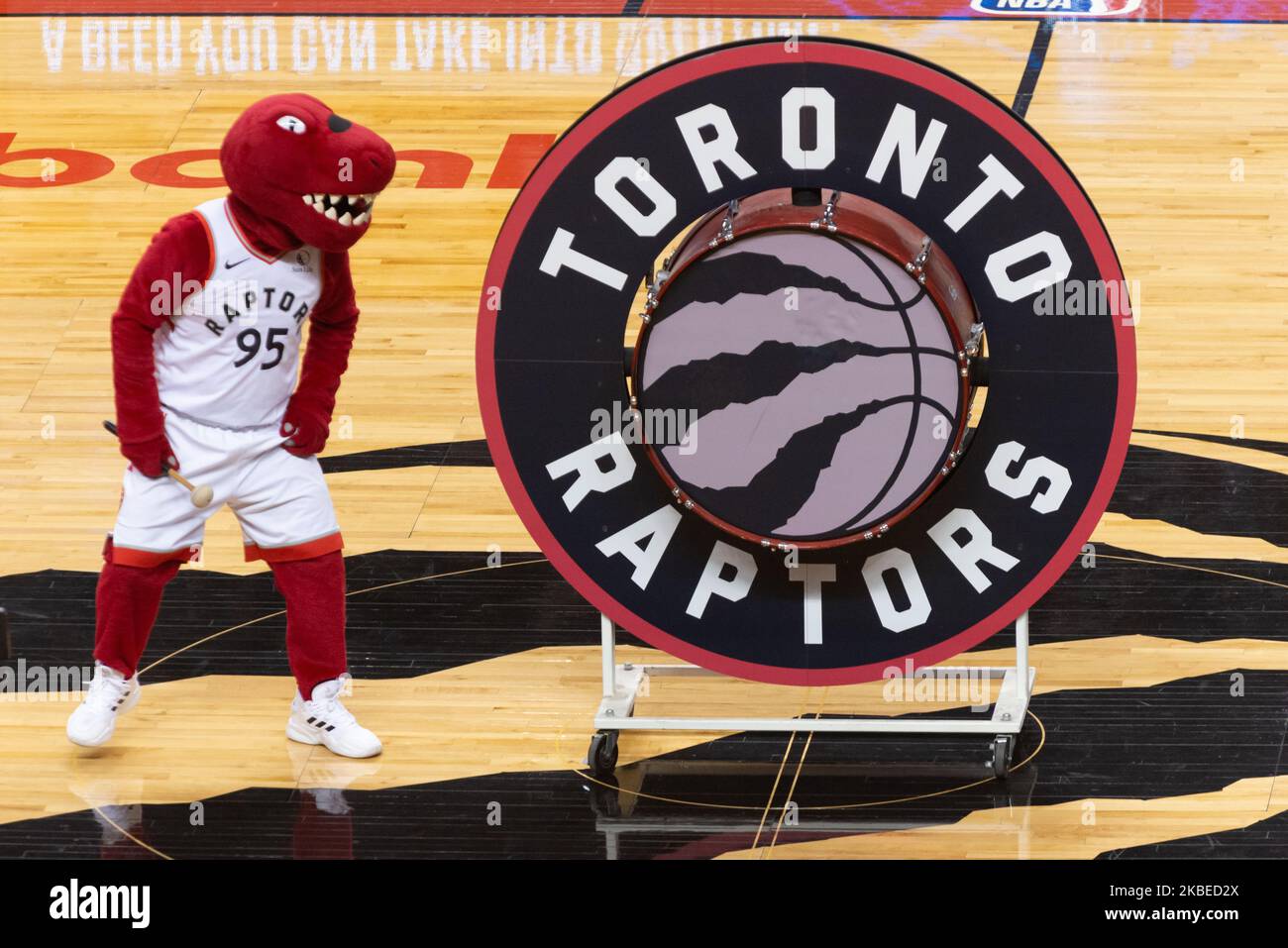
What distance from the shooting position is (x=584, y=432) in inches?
218

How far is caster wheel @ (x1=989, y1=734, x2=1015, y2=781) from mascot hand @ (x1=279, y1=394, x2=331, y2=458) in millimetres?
1906

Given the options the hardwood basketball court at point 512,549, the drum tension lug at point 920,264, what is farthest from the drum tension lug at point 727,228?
the hardwood basketball court at point 512,549

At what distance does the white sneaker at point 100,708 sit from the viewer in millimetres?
5742

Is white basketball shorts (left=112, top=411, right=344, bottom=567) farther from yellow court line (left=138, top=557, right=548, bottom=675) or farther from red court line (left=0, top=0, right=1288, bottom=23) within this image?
red court line (left=0, top=0, right=1288, bottom=23)

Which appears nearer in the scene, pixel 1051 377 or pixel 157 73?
pixel 1051 377

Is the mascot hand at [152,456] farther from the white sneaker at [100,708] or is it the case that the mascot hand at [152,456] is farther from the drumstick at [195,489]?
the white sneaker at [100,708]

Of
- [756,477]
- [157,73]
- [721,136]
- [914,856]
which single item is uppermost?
[157,73]

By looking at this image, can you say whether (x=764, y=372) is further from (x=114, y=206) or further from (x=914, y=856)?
(x=114, y=206)

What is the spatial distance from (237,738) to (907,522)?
1.89 meters

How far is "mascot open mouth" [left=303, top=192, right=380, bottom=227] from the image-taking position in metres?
5.38

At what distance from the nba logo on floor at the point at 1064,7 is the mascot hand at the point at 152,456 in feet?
22.0

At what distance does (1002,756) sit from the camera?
5535 millimetres

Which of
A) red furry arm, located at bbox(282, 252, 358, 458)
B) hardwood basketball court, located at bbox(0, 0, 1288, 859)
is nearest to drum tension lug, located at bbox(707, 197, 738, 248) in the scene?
red furry arm, located at bbox(282, 252, 358, 458)

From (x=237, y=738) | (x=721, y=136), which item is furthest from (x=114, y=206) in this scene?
(x=721, y=136)
